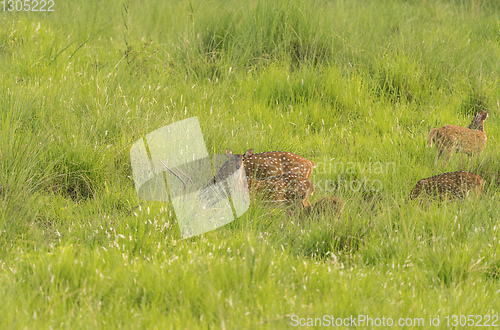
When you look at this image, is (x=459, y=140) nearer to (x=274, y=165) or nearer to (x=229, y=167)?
(x=274, y=165)

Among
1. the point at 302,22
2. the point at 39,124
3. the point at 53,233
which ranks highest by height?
the point at 302,22

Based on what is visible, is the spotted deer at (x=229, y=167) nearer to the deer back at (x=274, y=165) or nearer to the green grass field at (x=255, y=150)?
the deer back at (x=274, y=165)

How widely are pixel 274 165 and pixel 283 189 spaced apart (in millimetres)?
590

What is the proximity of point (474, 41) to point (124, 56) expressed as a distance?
19.3ft

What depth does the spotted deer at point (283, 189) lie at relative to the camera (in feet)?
16.7

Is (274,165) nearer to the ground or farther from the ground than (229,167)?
nearer to the ground

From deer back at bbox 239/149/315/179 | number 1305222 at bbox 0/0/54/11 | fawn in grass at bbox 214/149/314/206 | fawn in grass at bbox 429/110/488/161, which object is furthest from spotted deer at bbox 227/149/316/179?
number 1305222 at bbox 0/0/54/11

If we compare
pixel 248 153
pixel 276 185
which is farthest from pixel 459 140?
pixel 248 153

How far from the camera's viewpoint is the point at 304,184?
520 cm

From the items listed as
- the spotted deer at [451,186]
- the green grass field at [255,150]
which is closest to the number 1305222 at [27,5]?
the green grass field at [255,150]

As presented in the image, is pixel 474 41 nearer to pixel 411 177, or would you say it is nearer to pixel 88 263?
pixel 411 177

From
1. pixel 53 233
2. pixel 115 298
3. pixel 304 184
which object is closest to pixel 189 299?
pixel 115 298

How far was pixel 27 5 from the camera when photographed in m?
9.93

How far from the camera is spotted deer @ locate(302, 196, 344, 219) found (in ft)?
15.4
